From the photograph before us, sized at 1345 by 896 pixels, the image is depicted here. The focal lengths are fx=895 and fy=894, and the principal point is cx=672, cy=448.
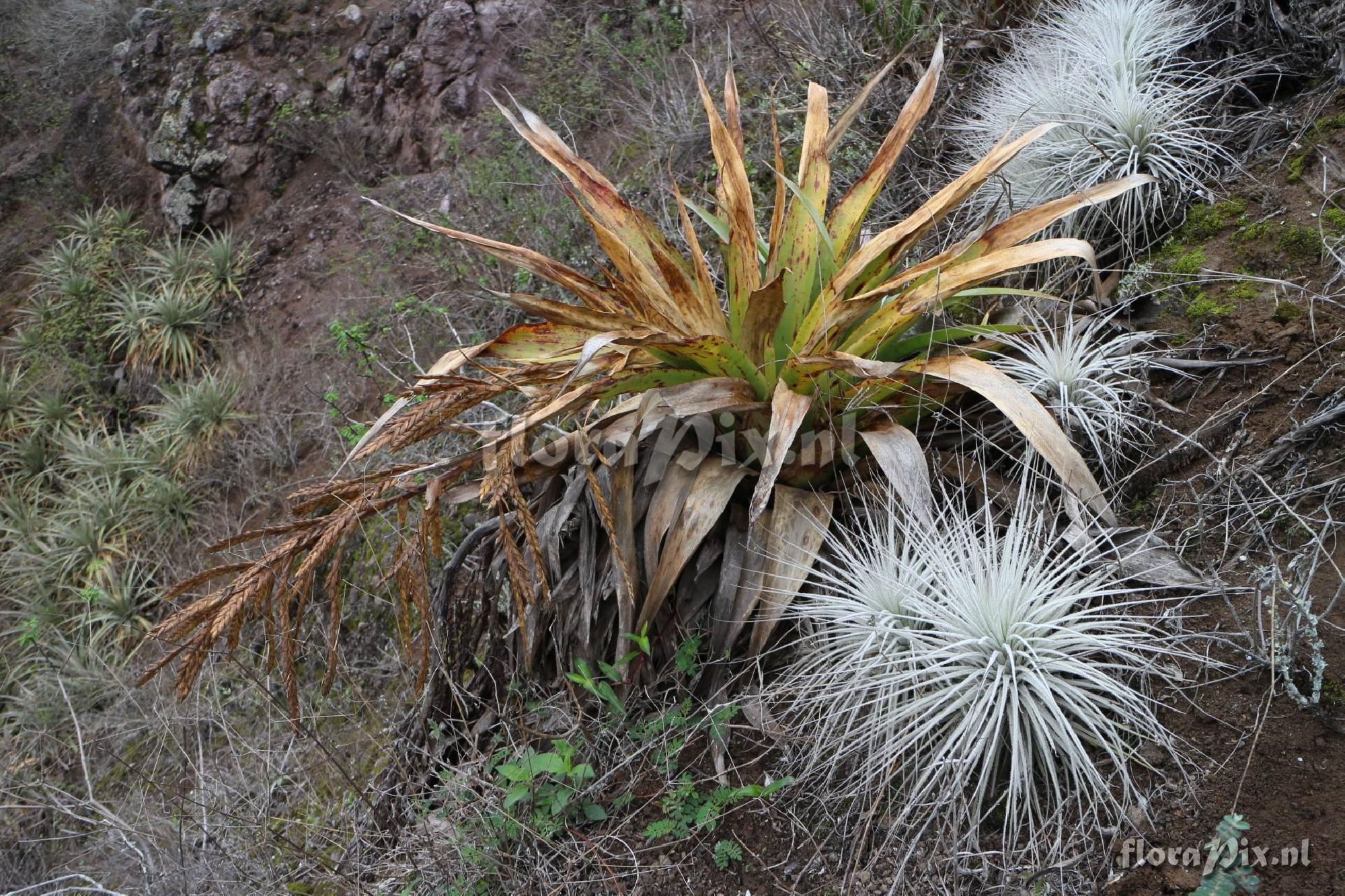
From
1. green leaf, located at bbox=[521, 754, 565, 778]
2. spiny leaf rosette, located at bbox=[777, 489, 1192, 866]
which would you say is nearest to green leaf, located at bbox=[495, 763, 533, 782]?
green leaf, located at bbox=[521, 754, 565, 778]

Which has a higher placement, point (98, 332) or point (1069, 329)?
point (1069, 329)

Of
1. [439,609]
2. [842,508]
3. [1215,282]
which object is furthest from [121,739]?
[1215,282]

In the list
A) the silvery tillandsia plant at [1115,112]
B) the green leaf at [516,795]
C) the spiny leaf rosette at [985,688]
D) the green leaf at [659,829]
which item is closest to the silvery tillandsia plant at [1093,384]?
the spiny leaf rosette at [985,688]

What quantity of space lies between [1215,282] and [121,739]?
4678 mm

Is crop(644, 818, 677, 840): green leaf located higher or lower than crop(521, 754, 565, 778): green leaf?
lower

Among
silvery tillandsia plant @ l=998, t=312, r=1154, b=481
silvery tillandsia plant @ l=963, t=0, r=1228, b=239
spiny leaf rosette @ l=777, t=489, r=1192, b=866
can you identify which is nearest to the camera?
spiny leaf rosette @ l=777, t=489, r=1192, b=866

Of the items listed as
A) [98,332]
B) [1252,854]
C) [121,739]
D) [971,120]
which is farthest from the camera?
[98,332]

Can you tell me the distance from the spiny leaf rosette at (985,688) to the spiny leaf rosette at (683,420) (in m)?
0.19

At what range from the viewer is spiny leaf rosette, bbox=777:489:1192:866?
177cm

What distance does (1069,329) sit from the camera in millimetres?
2307

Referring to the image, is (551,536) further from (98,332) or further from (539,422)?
(98,332)

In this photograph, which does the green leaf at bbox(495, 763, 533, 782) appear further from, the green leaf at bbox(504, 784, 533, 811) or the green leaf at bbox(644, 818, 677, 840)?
the green leaf at bbox(644, 818, 677, 840)

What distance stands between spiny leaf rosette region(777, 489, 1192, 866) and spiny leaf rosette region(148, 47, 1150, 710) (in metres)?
0.19

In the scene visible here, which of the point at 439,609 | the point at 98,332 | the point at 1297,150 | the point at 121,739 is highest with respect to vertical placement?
the point at 1297,150
